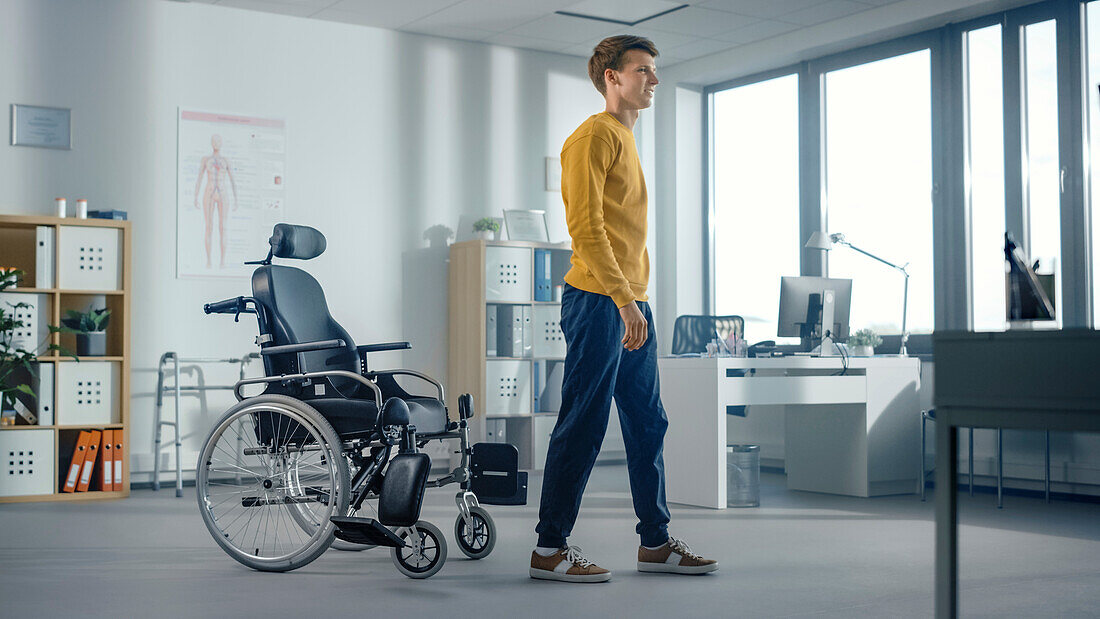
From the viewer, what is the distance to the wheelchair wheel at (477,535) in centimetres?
336

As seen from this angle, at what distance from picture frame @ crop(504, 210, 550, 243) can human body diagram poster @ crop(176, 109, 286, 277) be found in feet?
4.47

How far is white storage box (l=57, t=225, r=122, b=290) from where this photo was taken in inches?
204

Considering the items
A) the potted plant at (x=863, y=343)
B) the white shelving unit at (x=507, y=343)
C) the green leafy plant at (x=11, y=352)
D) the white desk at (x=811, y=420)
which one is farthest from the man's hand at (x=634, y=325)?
the white shelving unit at (x=507, y=343)

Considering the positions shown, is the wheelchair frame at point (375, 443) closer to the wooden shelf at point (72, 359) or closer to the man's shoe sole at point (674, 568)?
the man's shoe sole at point (674, 568)

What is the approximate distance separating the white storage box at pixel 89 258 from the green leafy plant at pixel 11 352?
208mm

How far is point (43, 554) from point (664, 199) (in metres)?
4.79

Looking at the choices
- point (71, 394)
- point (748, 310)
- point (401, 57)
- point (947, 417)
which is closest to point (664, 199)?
point (748, 310)

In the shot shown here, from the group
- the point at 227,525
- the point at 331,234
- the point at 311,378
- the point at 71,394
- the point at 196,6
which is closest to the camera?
the point at 311,378

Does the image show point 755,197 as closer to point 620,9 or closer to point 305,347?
point 620,9

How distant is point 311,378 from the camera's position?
10.5 feet

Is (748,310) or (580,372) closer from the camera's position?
(580,372)

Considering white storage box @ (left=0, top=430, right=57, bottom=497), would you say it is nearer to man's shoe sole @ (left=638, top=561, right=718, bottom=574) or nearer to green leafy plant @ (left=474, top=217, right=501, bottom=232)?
green leafy plant @ (left=474, top=217, right=501, bottom=232)

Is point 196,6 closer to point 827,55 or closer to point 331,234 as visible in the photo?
point 331,234

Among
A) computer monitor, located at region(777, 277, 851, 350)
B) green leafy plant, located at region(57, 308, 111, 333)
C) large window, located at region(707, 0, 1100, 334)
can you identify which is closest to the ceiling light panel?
large window, located at region(707, 0, 1100, 334)
